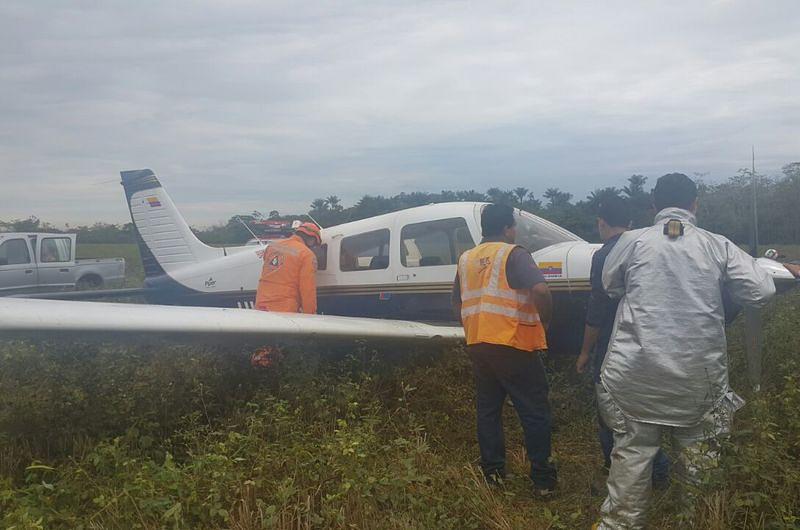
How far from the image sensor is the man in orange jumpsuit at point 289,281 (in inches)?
261

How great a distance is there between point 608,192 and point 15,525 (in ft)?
13.1

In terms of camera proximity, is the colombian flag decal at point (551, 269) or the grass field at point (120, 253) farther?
the grass field at point (120, 253)

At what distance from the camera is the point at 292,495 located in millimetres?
3445

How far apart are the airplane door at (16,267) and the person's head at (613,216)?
53.4 ft

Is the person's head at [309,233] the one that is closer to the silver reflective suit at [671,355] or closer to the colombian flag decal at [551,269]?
the colombian flag decal at [551,269]

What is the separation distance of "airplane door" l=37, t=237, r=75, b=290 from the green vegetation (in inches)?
494

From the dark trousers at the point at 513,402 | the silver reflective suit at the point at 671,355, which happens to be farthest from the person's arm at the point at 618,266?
the dark trousers at the point at 513,402

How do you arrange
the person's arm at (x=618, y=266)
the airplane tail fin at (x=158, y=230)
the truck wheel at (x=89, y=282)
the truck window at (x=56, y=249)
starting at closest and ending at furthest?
the person's arm at (x=618, y=266) → the airplane tail fin at (x=158, y=230) → the truck window at (x=56, y=249) → the truck wheel at (x=89, y=282)

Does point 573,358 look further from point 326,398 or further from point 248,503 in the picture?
point 248,503

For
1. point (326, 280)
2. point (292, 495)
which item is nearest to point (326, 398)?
point (292, 495)

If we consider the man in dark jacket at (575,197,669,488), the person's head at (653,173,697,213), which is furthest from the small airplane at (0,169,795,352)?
the person's head at (653,173,697,213)

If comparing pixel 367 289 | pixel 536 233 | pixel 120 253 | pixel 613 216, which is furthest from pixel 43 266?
pixel 613 216

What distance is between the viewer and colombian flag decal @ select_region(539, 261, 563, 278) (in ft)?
20.0

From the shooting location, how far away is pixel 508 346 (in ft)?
12.5
